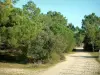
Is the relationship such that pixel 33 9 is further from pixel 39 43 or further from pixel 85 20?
pixel 85 20

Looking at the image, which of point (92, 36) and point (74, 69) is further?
point (92, 36)

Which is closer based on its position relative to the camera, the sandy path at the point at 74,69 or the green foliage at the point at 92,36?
the sandy path at the point at 74,69

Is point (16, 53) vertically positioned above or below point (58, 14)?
below

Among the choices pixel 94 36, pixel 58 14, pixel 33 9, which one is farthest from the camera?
pixel 58 14

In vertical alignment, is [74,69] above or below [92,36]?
below

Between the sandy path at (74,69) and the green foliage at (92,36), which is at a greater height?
the green foliage at (92,36)

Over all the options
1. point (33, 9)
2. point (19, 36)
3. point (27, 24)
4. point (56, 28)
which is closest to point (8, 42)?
point (19, 36)

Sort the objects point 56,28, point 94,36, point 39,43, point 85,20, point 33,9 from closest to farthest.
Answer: point 39,43 → point 56,28 → point 33,9 → point 94,36 → point 85,20

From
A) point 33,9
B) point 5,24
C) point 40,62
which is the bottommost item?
point 40,62

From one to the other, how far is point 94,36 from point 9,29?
61035 millimetres

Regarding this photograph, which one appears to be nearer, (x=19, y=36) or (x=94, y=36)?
(x=19, y=36)

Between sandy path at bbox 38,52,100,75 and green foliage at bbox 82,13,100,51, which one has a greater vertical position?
green foliage at bbox 82,13,100,51

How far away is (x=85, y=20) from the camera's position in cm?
13138

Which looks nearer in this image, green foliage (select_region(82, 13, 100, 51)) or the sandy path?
the sandy path
